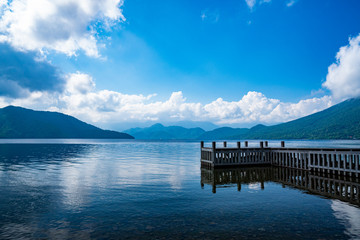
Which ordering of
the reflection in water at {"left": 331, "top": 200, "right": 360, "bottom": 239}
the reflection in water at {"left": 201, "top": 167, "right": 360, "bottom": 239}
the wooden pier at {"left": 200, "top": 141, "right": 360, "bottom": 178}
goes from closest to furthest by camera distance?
the reflection in water at {"left": 331, "top": 200, "right": 360, "bottom": 239}
the reflection in water at {"left": 201, "top": 167, "right": 360, "bottom": 239}
the wooden pier at {"left": 200, "top": 141, "right": 360, "bottom": 178}

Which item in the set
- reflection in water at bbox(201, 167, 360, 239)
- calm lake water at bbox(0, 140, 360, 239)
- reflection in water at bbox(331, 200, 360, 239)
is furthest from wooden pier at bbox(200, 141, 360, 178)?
reflection in water at bbox(331, 200, 360, 239)

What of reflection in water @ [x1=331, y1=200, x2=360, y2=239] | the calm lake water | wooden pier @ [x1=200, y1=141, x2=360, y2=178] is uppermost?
wooden pier @ [x1=200, y1=141, x2=360, y2=178]

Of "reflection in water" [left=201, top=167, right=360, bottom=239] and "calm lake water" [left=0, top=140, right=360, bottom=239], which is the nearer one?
"calm lake water" [left=0, top=140, right=360, bottom=239]

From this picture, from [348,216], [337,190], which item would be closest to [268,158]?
[337,190]

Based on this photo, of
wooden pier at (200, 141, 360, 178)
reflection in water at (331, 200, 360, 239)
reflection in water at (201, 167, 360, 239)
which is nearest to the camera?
reflection in water at (331, 200, 360, 239)

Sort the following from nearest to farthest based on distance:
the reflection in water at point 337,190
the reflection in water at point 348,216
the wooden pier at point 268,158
→ the reflection in water at point 348,216 → the reflection in water at point 337,190 → the wooden pier at point 268,158

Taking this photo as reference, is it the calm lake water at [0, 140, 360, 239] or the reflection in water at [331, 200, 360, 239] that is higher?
the reflection in water at [331, 200, 360, 239]

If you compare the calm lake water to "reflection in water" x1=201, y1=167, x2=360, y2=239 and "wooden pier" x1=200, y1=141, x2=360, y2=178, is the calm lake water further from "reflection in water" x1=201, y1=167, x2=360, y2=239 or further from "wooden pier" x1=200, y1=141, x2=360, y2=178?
"wooden pier" x1=200, y1=141, x2=360, y2=178

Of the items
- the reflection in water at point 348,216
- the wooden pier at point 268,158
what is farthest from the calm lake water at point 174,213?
the wooden pier at point 268,158

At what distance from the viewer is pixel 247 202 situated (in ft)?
41.9

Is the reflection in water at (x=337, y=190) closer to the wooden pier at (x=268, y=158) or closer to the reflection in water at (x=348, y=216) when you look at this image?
the reflection in water at (x=348, y=216)

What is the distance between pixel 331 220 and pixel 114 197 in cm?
1116

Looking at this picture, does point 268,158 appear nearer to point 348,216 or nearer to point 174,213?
point 348,216

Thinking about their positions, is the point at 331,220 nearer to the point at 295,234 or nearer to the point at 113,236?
the point at 295,234
